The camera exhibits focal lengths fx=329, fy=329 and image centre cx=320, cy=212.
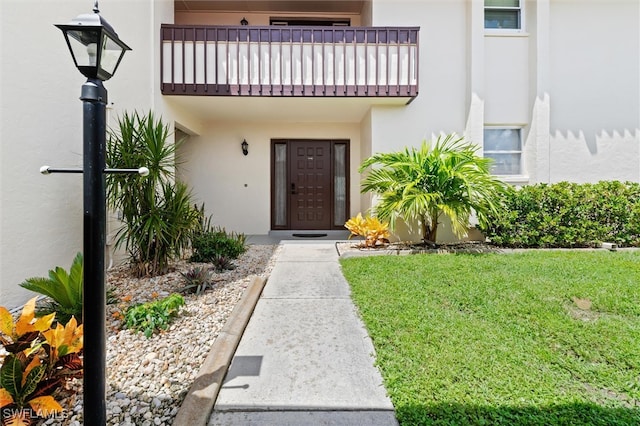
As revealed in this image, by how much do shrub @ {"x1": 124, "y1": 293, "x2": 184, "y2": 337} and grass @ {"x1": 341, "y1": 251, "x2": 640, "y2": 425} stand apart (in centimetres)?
177

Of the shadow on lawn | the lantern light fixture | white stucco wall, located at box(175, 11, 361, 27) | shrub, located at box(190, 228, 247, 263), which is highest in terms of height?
white stucco wall, located at box(175, 11, 361, 27)

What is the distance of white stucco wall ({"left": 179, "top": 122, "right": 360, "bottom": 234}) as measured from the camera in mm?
8336

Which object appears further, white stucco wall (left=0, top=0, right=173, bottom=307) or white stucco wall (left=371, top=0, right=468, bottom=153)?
white stucco wall (left=371, top=0, right=468, bottom=153)

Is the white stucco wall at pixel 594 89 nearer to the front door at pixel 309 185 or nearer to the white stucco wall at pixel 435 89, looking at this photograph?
the white stucco wall at pixel 435 89

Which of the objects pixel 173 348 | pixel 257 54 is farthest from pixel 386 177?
pixel 173 348

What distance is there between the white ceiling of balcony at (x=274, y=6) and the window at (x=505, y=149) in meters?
4.44

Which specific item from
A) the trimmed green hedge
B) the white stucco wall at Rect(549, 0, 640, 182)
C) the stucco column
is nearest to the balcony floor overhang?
the stucco column

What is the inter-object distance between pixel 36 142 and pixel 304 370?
3.75 meters

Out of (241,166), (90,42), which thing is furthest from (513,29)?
(90,42)

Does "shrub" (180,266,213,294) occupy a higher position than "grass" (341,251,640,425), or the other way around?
"shrub" (180,266,213,294)

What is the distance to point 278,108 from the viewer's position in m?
7.14

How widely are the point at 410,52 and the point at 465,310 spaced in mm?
4956

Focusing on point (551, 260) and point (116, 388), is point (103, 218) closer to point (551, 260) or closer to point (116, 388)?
point (116, 388)

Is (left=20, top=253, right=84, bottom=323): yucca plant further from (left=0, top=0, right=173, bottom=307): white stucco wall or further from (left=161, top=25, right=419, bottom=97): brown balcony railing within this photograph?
(left=161, top=25, right=419, bottom=97): brown balcony railing
